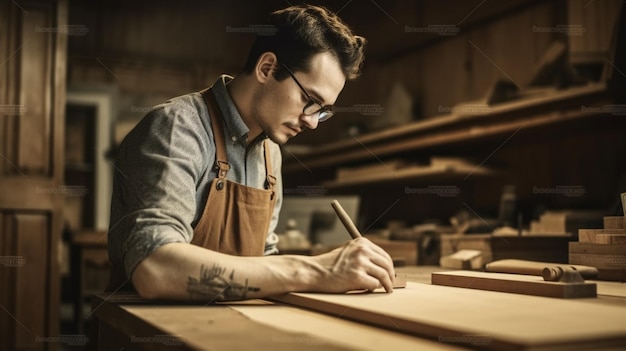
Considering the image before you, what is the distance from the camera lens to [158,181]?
68.5 inches

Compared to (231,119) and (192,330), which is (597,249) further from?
(192,330)

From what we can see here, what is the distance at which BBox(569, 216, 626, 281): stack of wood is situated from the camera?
6.75 feet

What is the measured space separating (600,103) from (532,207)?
117cm

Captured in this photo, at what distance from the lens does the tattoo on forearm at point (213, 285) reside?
1.59 meters

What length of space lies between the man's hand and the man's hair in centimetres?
71

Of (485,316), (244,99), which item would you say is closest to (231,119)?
(244,99)

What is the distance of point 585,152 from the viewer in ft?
12.5

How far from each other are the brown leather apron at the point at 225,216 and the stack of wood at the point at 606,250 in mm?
1060

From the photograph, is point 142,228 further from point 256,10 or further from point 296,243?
point 256,10

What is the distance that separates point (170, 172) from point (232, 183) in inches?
13.6

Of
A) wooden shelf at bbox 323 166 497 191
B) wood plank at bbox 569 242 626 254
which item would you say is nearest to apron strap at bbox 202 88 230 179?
wood plank at bbox 569 242 626 254

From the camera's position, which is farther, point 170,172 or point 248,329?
point 170,172

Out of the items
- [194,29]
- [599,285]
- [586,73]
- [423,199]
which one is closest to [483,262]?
[599,285]

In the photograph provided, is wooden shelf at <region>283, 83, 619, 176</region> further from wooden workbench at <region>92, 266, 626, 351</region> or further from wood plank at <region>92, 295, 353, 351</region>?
wood plank at <region>92, 295, 353, 351</region>
